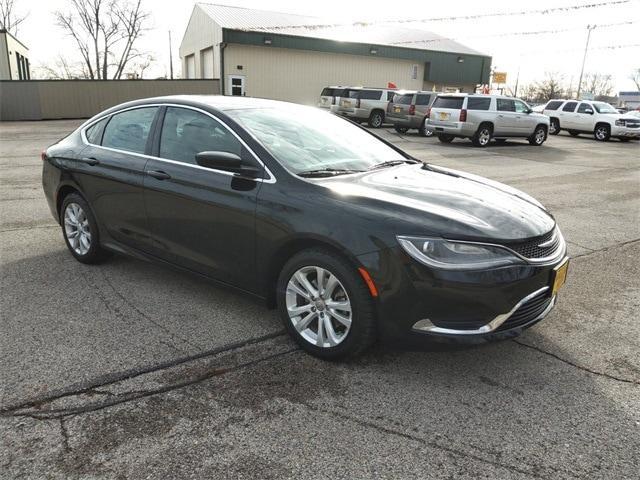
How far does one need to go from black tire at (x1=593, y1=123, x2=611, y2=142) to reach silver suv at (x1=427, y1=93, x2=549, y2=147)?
5490 mm

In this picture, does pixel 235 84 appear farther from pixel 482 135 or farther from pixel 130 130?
pixel 130 130

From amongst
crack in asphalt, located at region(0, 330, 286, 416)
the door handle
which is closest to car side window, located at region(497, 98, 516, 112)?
the door handle

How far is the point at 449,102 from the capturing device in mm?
18891

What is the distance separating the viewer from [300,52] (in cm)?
3419

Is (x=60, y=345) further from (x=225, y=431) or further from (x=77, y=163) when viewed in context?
(x=77, y=163)

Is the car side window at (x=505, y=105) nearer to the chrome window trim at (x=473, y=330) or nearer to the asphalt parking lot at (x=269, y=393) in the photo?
the asphalt parking lot at (x=269, y=393)

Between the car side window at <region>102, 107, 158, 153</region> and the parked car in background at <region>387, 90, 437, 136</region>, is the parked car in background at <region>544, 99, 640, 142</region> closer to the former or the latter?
the parked car in background at <region>387, 90, 437, 136</region>

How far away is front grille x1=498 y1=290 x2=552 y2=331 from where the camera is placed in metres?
3.04

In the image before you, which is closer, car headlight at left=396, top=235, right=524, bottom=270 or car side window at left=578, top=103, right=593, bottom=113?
car headlight at left=396, top=235, right=524, bottom=270

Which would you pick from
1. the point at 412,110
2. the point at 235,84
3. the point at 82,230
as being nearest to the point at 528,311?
the point at 82,230

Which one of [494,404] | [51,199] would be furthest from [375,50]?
[494,404]

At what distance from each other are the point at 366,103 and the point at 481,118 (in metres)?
7.69

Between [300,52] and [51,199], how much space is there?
1223 inches

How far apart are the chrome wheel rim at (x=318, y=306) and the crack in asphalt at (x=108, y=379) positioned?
39 cm
